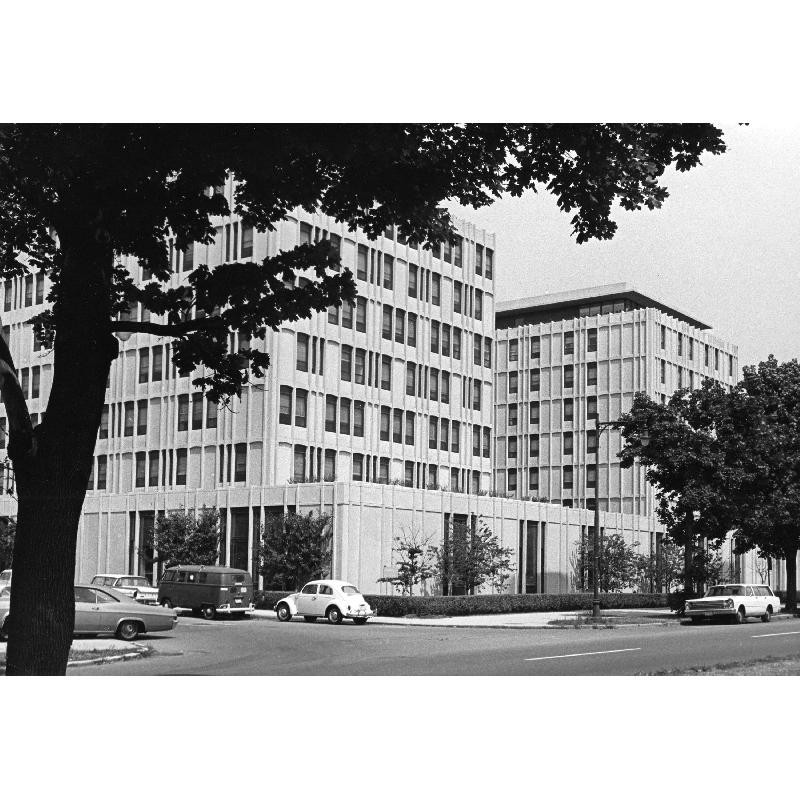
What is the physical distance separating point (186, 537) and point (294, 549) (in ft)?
5.22

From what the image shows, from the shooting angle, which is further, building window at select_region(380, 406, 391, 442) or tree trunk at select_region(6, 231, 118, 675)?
building window at select_region(380, 406, 391, 442)

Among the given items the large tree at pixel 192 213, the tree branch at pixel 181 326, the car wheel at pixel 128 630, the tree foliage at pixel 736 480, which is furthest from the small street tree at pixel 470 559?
the tree foliage at pixel 736 480

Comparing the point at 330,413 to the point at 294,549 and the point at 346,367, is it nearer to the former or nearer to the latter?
the point at 346,367

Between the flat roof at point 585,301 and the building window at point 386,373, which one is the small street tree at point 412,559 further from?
the flat roof at point 585,301

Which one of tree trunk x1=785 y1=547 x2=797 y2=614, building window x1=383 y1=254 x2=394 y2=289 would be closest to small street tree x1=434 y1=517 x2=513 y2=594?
building window x1=383 y1=254 x2=394 y2=289

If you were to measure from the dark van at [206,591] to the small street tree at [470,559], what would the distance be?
268 centimetres

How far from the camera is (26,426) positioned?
438 inches

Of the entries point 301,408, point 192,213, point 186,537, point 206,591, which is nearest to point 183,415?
point 186,537

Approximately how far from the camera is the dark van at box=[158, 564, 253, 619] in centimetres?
1368

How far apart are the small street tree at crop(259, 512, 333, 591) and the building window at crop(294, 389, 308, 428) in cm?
128

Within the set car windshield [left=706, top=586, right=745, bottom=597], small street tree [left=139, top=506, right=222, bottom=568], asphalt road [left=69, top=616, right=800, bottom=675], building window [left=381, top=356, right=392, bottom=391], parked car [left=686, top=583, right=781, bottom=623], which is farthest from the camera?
car windshield [left=706, top=586, right=745, bottom=597]

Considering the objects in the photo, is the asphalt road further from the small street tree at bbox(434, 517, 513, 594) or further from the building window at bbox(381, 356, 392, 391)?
the building window at bbox(381, 356, 392, 391)
